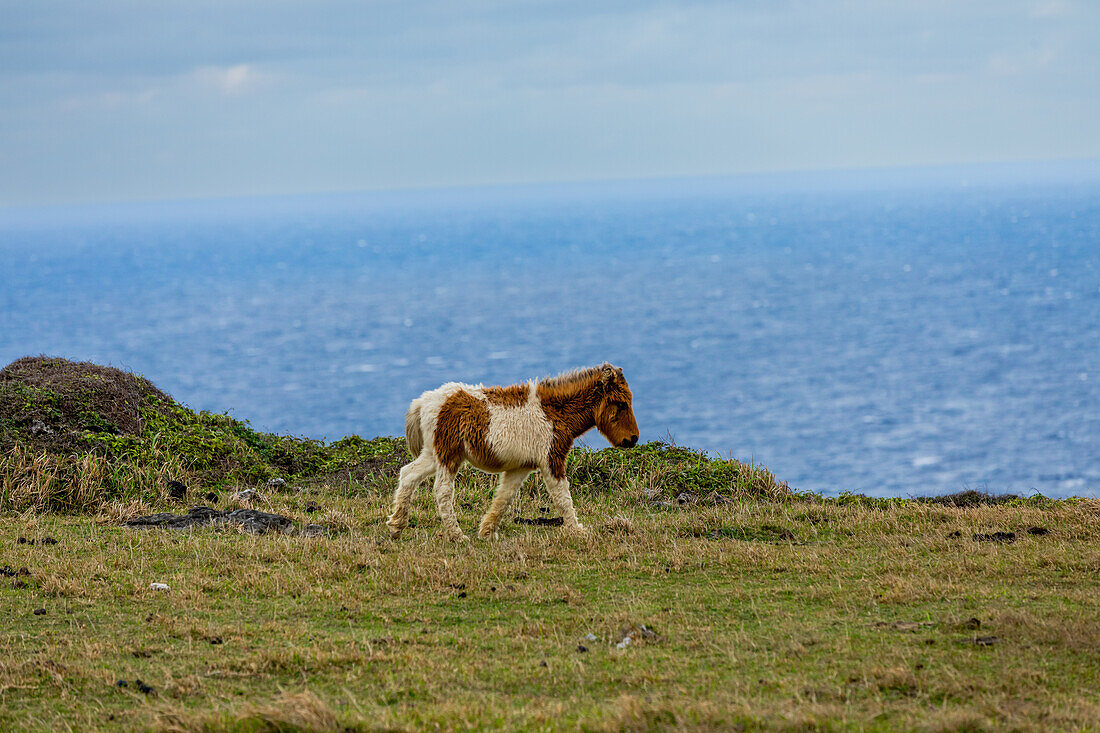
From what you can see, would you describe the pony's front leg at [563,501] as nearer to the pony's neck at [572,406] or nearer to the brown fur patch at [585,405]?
the brown fur patch at [585,405]

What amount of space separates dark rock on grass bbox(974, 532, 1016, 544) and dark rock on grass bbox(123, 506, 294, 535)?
872cm

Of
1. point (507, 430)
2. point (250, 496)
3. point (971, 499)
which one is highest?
point (507, 430)

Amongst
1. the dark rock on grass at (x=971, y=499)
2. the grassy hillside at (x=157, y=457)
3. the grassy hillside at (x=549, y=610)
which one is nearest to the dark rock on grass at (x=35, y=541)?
the grassy hillside at (x=549, y=610)

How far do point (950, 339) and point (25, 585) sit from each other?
457 feet

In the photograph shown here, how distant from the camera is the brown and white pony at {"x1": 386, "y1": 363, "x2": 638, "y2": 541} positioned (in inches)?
534

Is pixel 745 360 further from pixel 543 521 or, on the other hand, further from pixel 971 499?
pixel 543 521

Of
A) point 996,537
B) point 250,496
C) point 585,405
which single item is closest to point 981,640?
point 996,537

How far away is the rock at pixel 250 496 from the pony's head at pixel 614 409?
18.3ft

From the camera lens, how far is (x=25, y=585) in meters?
11.4

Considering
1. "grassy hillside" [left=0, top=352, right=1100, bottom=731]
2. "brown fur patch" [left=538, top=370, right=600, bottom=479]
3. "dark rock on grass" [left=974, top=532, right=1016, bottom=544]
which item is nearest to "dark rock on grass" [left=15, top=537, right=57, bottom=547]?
"grassy hillside" [left=0, top=352, right=1100, bottom=731]

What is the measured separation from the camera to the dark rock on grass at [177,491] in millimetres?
16578

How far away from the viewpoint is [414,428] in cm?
1386

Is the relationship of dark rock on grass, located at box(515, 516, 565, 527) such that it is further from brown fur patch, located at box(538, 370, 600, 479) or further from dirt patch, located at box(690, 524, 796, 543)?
dirt patch, located at box(690, 524, 796, 543)

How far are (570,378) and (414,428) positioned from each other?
7.15ft
